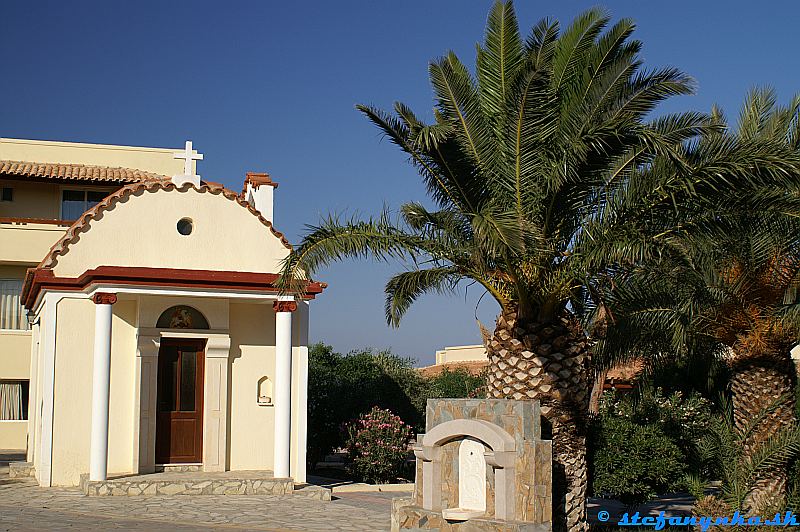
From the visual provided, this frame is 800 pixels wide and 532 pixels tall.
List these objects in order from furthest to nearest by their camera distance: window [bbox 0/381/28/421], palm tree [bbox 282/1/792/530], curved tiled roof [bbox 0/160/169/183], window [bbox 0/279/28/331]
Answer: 1. curved tiled roof [bbox 0/160/169/183]
2. window [bbox 0/279/28/331]
3. window [bbox 0/381/28/421]
4. palm tree [bbox 282/1/792/530]

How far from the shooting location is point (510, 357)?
13258 millimetres

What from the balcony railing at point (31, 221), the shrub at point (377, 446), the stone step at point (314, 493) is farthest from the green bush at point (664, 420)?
the balcony railing at point (31, 221)

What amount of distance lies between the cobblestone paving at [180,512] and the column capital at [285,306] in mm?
3550

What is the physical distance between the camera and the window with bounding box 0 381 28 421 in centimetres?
3131

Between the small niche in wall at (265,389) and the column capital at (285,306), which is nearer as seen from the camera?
the column capital at (285,306)

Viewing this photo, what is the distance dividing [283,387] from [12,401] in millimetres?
17460

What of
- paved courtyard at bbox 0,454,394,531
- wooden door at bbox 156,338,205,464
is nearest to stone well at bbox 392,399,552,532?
paved courtyard at bbox 0,454,394,531

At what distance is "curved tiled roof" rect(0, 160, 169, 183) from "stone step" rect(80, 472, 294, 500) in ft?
53.0

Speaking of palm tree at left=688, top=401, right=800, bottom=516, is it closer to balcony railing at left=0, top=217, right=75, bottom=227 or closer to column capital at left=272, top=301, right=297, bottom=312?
column capital at left=272, top=301, right=297, bottom=312

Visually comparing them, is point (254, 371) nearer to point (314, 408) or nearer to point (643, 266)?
point (314, 408)

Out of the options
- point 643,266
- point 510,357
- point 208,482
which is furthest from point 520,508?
point 208,482

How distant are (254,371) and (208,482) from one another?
2.86 metres

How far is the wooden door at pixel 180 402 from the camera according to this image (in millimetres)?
18469

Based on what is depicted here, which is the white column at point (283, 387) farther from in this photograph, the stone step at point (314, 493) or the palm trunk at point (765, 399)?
the palm trunk at point (765, 399)
